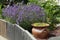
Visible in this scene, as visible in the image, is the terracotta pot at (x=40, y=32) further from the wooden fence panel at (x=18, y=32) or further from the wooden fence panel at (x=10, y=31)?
the wooden fence panel at (x=10, y=31)

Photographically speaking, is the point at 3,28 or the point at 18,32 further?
the point at 3,28

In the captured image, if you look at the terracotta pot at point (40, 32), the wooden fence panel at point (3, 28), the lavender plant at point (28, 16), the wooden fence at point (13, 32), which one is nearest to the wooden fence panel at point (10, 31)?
the wooden fence at point (13, 32)

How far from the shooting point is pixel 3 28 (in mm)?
10016

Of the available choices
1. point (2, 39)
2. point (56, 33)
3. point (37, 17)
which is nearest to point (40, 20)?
point (37, 17)

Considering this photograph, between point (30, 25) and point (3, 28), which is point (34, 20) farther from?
point (3, 28)

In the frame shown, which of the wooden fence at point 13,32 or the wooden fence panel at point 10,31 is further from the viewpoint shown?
the wooden fence panel at point 10,31

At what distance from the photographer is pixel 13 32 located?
8570 millimetres

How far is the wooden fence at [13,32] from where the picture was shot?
7125 millimetres

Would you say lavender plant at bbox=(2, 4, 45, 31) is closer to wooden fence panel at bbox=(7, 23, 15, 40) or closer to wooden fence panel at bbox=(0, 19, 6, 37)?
wooden fence panel at bbox=(7, 23, 15, 40)

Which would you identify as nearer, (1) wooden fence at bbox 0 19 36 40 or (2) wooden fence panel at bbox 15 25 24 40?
(1) wooden fence at bbox 0 19 36 40

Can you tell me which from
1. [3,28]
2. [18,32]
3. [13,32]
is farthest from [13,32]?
[3,28]

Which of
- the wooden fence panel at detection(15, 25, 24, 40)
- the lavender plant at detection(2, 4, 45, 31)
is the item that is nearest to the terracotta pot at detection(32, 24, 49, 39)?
the wooden fence panel at detection(15, 25, 24, 40)

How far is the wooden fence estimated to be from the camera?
7.12 m

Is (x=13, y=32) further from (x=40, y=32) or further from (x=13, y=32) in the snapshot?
(x=40, y=32)
